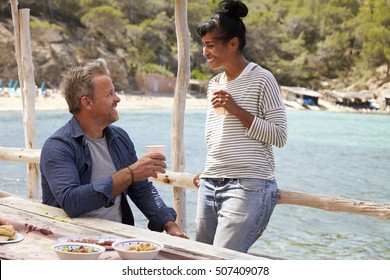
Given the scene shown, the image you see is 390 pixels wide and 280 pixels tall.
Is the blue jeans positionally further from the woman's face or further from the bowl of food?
the bowl of food

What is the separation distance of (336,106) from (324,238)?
1233 inches

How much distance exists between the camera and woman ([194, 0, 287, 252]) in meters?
2.27

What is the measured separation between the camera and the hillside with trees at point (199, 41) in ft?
102

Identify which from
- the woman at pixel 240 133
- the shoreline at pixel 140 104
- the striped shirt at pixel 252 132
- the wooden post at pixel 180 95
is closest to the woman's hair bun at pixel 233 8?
the woman at pixel 240 133

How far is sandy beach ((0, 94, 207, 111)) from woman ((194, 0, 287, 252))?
18904 millimetres

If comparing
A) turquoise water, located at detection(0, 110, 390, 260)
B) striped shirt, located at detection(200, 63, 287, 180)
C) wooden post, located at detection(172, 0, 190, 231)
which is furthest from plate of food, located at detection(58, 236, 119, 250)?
turquoise water, located at detection(0, 110, 390, 260)

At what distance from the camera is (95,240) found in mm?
1838

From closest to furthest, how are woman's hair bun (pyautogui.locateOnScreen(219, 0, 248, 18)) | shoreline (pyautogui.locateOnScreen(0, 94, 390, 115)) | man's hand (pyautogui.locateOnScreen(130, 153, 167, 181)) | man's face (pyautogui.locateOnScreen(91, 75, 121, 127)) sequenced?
man's hand (pyautogui.locateOnScreen(130, 153, 167, 181))
man's face (pyautogui.locateOnScreen(91, 75, 121, 127))
woman's hair bun (pyautogui.locateOnScreen(219, 0, 248, 18))
shoreline (pyautogui.locateOnScreen(0, 94, 390, 115))

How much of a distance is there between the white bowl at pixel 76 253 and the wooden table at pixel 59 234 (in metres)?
0.05

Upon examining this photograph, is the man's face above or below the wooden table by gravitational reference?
above

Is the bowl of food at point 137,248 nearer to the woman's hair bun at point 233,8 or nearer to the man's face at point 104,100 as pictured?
the man's face at point 104,100

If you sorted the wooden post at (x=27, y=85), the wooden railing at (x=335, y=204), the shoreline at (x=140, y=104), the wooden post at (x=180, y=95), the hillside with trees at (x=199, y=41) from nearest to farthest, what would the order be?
the wooden railing at (x=335, y=204), the wooden post at (x=180, y=95), the wooden post at (x=27, y=85), the shoreline at (x=140, y=104), the hillside with trees at (x=199, y=41)

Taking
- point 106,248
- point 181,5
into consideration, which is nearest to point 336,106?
point 181,5
